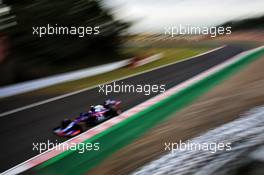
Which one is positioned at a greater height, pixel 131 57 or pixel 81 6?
pixel 81 6

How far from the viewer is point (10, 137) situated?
3051mm

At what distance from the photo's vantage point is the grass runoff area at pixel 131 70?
3336mm

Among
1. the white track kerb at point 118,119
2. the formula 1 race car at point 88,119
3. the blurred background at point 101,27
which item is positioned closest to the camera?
the white track kerb at point 118,119

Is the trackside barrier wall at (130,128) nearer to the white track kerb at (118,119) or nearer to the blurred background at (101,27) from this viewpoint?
the white track kerb at (118,119)

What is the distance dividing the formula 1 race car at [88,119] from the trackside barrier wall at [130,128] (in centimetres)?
11

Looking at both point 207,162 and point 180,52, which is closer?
point 207,162

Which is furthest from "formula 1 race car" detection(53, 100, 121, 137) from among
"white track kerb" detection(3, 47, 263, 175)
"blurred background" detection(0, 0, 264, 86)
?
"blurred background" detection(0, 0, 264, 86)

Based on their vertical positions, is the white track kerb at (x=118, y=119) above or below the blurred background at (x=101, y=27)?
below


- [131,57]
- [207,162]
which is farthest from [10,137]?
[207,162]

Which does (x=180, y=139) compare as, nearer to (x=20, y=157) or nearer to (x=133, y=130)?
(x=133, y=130)

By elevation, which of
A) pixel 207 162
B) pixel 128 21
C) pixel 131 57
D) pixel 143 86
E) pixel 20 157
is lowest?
Result: pixel 207 162

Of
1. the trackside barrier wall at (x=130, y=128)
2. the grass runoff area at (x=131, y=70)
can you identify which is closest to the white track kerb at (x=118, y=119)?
the trackside barrier wall at (x=130, y=128)

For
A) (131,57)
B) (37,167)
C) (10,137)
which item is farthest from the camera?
(131,57)

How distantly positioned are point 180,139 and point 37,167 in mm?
1208
